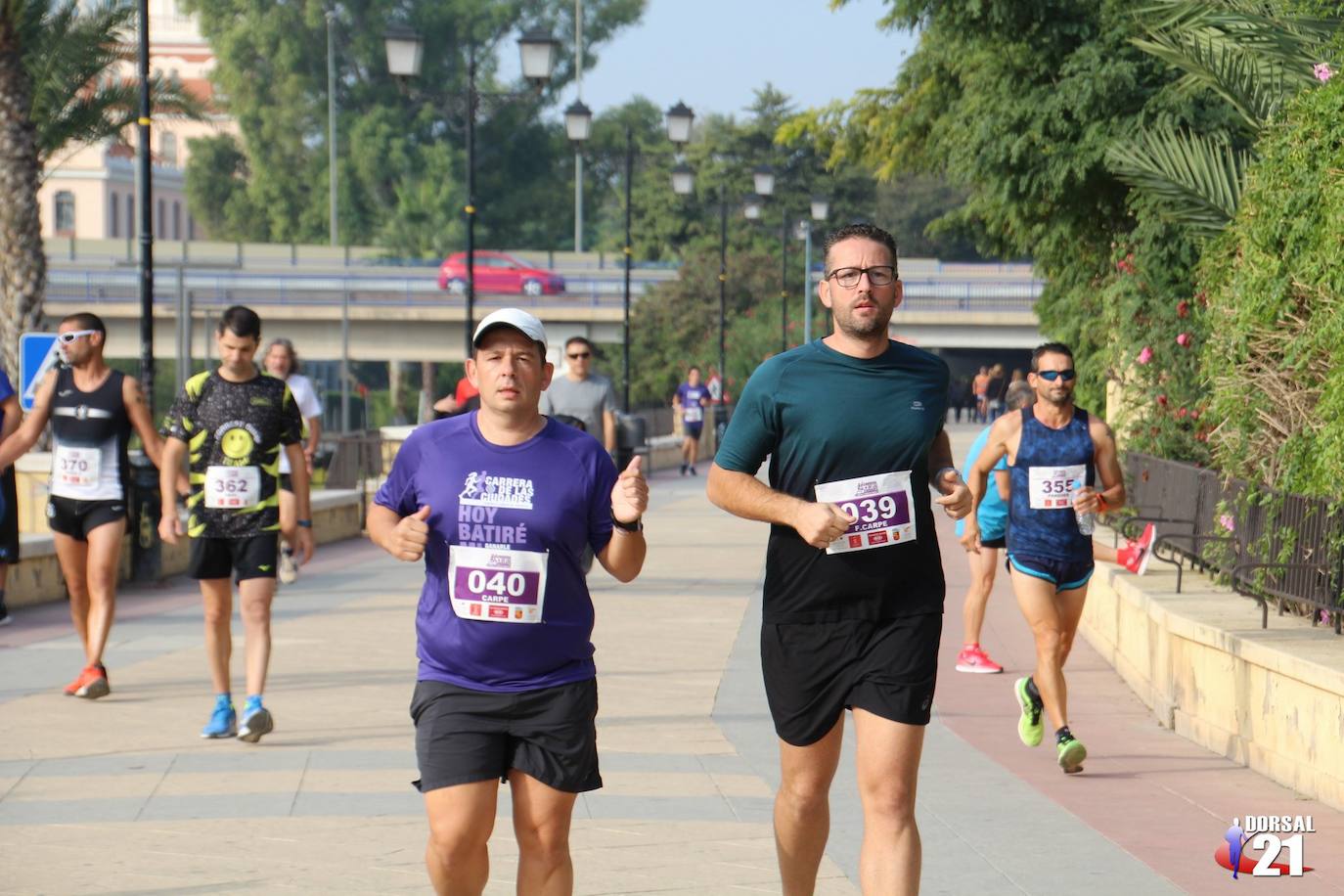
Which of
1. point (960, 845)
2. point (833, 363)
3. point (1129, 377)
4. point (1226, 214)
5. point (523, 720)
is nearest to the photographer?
point (523, 720)

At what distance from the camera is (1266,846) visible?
6980mm

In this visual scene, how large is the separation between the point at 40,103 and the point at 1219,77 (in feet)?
51.6

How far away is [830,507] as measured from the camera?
5.29 metres

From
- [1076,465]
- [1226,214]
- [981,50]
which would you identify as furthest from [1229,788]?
[981,50]

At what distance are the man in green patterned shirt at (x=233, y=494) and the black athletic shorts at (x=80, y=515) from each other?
132 centimetres

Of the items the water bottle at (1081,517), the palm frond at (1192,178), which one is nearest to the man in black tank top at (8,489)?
the water bottle at (1081,517)

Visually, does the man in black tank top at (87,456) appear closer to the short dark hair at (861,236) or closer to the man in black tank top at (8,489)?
the man in black tank top at (8,489)

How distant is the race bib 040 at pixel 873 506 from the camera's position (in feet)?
17.8

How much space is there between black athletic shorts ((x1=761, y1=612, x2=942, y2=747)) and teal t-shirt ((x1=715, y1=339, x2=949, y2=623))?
0.14 ft

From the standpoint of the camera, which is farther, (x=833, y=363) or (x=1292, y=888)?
(x=1292, y=888)

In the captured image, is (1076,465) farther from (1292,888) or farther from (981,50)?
(981,50)

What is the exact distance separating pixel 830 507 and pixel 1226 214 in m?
9.78

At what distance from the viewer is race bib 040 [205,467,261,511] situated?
9.02m

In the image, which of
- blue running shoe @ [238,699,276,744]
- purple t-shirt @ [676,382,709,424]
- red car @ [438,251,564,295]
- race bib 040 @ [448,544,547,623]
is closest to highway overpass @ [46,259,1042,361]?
red car @ [438,251,564,295]
